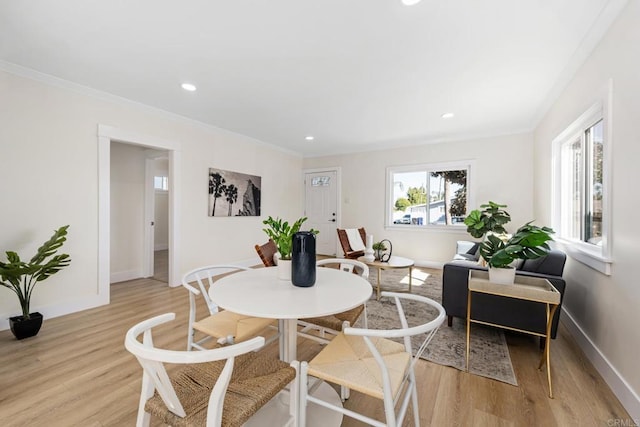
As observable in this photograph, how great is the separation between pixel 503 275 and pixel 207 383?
2013 mm

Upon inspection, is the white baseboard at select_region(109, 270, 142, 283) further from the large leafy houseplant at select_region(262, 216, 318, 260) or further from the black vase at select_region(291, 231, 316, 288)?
the black vase at select_region(291, 231, 316, 288)

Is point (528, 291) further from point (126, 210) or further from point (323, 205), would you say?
point (126, 210)

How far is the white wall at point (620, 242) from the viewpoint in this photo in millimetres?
1583

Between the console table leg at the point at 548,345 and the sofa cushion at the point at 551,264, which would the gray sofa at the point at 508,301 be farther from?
the console table leg at the point at 548,345

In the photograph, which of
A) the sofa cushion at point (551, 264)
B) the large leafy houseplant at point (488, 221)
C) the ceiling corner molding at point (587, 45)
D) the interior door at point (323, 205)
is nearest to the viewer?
the ceiling corner molding at point (587, 45)

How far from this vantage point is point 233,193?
4.81 metres

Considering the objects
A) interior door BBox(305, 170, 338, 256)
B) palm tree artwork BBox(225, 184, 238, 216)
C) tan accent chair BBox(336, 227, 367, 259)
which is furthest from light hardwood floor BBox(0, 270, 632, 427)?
interior door BBox(305, 170, 338, 256)

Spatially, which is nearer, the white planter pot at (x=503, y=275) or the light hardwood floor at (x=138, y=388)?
the light hardwood floor at (x=138, y=388)

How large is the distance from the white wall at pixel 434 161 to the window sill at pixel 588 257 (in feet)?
6.07

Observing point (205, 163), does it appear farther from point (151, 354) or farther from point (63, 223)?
point (151, 354)

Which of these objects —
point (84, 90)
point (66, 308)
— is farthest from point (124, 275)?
point (84, 90)

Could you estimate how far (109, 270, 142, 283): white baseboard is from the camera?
4114 mm

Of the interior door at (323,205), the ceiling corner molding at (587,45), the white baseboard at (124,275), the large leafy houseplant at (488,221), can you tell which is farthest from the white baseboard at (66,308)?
the ceiling corner molding at (587,45)

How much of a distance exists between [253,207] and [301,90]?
8.97 feet
